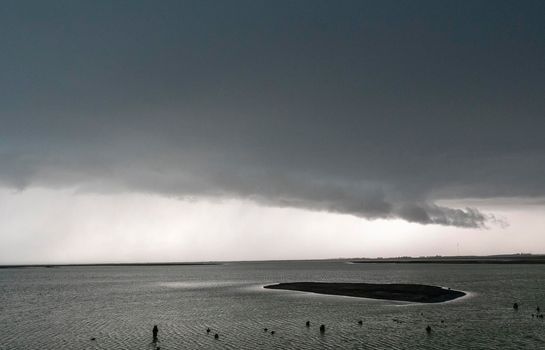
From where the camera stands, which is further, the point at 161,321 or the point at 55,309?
the point at 55,309

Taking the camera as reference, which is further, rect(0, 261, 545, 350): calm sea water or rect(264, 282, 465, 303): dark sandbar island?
rect(264, 282, 465, 303): dark sandbar island

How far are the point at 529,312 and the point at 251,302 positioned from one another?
45169 millimetres

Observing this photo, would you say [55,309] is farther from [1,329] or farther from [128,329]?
[128,329]

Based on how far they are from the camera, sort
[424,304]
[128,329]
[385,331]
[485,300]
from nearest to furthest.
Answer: [385,331] → [128,329] → [424,304] → [485,300]

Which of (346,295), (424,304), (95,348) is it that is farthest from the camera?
(346,295)

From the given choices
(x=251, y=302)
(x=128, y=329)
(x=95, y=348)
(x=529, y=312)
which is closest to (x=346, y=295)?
(x=251, y=302)

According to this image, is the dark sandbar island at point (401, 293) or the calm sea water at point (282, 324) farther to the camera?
the dark sandbar island at point (401, 293)

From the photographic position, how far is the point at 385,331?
50969 millimetres

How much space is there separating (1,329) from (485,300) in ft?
242

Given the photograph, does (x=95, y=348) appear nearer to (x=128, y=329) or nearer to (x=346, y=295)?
(x=128, y=329)

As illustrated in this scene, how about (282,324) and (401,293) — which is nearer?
(282,324)

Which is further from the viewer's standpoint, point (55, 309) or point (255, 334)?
point (55, 309)

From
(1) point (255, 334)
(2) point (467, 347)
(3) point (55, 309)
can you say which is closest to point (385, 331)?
(2) point (467, 347)

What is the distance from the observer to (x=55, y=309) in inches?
3199
